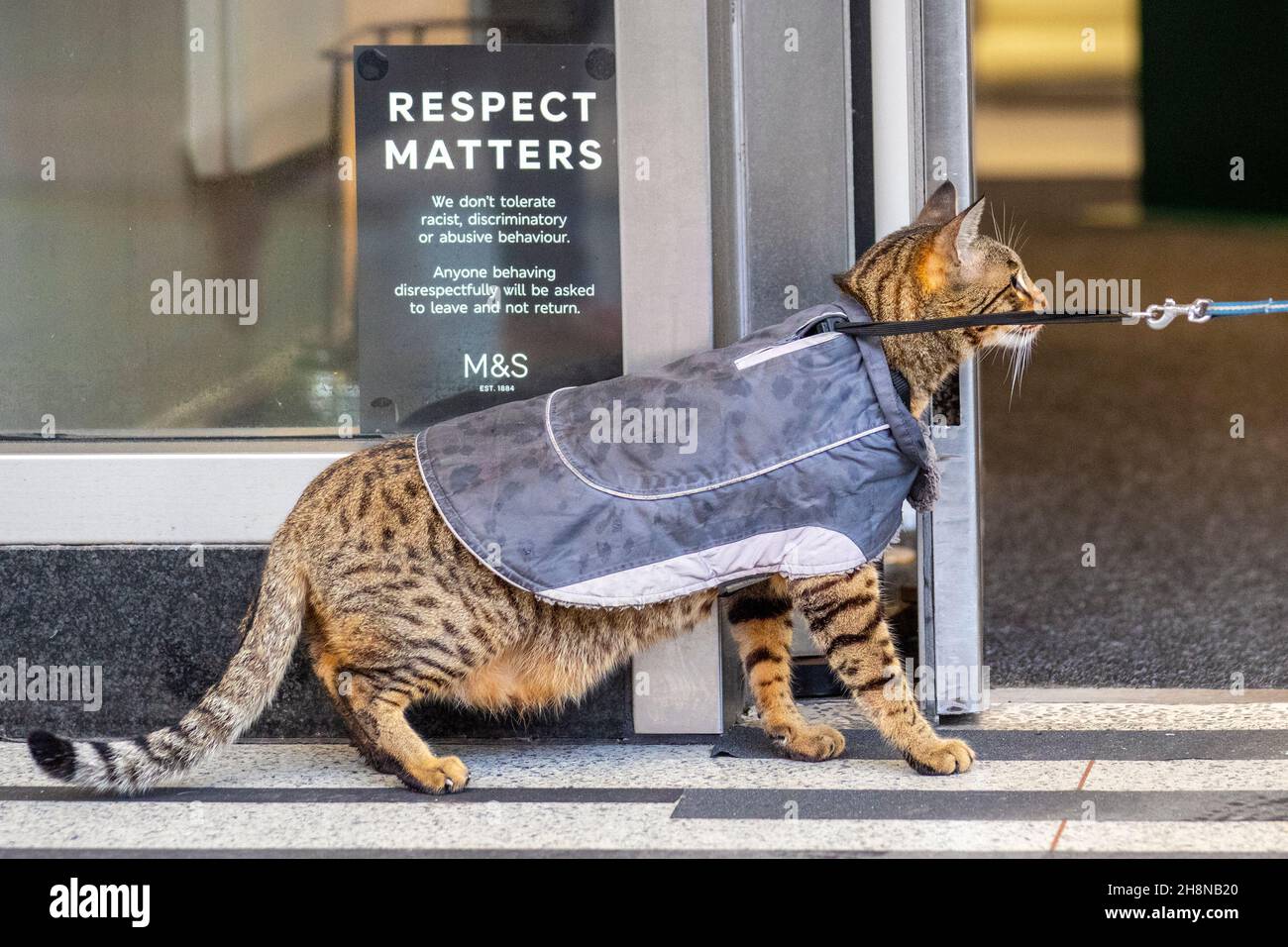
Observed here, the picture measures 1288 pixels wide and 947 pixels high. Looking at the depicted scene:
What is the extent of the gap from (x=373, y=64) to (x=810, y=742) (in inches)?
87.9

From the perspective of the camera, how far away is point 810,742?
129 inches

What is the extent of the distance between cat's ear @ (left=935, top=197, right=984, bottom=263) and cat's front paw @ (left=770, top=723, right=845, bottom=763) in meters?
1.25

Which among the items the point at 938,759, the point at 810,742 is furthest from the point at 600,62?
the point at 938,759

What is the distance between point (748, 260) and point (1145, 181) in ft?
29.6

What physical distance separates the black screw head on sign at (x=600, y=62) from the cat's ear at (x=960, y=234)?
1063 mm

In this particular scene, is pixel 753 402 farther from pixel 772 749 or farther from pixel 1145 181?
pixel 1145 181

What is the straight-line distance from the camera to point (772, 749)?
133 inches

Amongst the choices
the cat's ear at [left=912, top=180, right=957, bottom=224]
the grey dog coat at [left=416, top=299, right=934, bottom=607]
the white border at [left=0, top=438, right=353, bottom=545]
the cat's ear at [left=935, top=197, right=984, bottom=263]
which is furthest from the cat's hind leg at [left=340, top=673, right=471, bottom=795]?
the cat's ear at [left=912, top=180, right=957, bottom=224]

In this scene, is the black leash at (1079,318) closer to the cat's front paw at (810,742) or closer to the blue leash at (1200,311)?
the blue leash at (1200,311)

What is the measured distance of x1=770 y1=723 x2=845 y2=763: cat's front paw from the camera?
129 inches

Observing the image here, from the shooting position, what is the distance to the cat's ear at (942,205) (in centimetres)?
330

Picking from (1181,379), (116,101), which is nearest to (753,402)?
(116,101)
